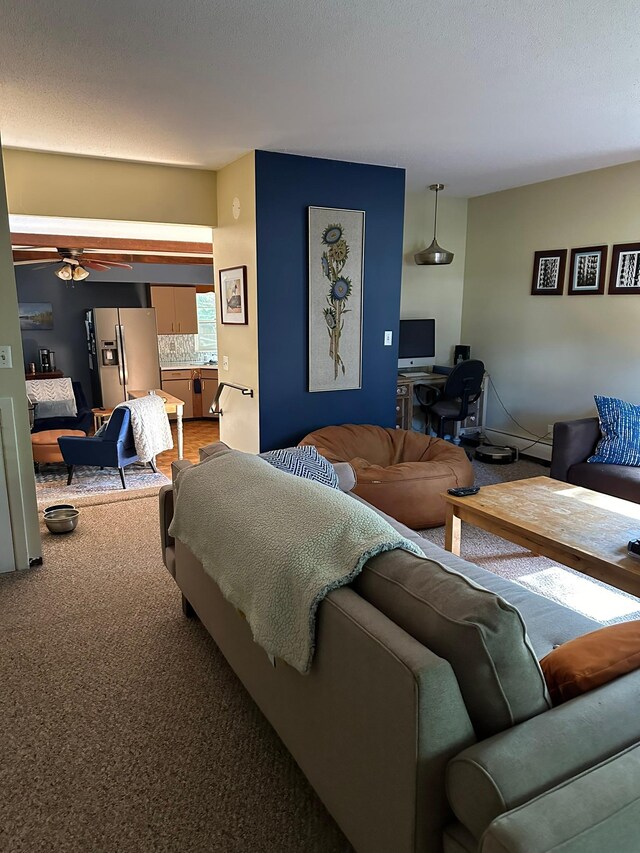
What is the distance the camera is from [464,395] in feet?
17.9

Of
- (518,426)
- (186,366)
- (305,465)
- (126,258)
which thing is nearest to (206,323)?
(186,366)

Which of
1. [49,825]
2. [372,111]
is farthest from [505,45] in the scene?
[49,825]

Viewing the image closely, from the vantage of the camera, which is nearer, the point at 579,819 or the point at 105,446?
the point at 579,819

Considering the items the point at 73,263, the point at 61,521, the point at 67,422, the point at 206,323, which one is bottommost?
the point at 61,521

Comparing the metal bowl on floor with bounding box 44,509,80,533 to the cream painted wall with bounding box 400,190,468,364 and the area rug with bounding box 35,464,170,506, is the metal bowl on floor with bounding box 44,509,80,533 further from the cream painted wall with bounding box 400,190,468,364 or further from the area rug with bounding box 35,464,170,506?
the cream painted wall with bounding box 400,190,468,364

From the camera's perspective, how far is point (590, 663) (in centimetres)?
130

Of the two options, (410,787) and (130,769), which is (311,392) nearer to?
(130,769)

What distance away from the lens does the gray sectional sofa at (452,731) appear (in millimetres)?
980

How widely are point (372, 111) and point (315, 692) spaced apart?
2991mm

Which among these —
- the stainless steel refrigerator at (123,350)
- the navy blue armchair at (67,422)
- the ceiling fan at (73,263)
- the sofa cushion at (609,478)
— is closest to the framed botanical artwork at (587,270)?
the sofa cushion at (609,478)

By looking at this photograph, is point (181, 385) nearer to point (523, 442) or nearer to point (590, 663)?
point (523, 442)

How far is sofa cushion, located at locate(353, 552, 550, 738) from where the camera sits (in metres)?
1.15

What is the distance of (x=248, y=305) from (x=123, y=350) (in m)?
4.56

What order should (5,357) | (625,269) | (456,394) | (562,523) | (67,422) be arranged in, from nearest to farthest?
(562,523) < (5,357) < (625,269) < (456,394) < (67,422)
